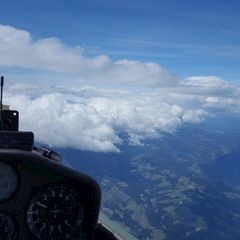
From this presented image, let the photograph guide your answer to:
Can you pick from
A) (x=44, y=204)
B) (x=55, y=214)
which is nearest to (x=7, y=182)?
(x=44, y=204)

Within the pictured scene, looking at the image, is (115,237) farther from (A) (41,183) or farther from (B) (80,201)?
(A) (41,183)

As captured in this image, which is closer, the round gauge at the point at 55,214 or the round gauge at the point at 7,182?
the round gauge at the point at 7,182

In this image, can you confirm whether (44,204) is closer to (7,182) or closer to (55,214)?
(55,214)

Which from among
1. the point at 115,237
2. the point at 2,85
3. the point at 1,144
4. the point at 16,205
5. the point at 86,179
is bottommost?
the point at 115,237

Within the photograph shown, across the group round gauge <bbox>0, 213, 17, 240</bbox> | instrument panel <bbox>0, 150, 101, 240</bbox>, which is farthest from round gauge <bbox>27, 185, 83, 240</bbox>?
round gauge <bbox>0, 213, 17, 240</bbox>

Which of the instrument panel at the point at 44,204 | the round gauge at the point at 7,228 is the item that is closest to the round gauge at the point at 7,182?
the instrument panel at the point at 44,204

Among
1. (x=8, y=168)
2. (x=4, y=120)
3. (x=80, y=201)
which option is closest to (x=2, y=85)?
(x=4, y=120)

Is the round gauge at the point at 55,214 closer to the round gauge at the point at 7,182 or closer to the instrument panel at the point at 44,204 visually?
the instrument panel at the point at 44,204
